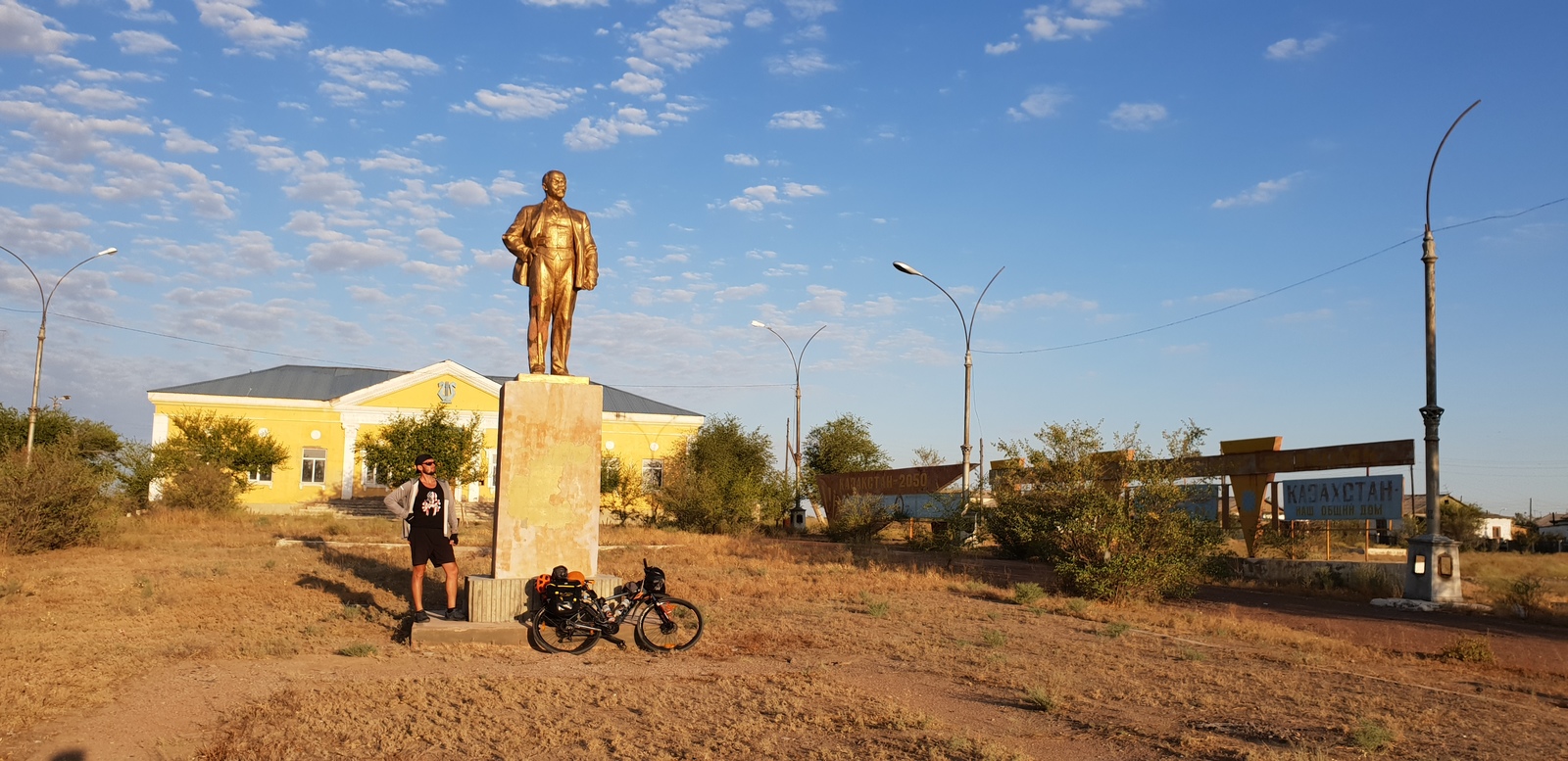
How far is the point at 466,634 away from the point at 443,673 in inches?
58.0

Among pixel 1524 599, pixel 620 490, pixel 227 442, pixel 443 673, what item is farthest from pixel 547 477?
pixel 227 442

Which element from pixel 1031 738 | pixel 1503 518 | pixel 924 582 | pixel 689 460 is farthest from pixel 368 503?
pixel 1503 518

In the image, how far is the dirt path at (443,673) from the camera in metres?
6.20

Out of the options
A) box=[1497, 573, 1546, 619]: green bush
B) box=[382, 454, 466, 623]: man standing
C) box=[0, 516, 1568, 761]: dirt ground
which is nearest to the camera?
box=[0, 516, 1568, 761]: dirt ground

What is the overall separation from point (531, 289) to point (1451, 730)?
896cm

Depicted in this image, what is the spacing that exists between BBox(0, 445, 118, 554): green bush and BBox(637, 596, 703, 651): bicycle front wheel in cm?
1582

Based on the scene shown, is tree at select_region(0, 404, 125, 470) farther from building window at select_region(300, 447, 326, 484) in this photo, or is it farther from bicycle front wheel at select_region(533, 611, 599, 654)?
bicycle front wheel at select_region(533, 611, 599, 654)

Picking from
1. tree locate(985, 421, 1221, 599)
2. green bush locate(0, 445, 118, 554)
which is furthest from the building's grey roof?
tree locate(985, 421, 1221, 599)

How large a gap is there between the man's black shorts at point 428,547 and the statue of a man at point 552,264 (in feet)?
6.55

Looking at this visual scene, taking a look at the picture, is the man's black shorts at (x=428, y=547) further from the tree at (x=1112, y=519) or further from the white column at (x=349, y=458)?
the white column at (x=349, y=458)

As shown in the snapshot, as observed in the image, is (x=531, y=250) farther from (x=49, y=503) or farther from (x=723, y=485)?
(x=723, y=485)

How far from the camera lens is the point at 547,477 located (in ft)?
A: 36.0

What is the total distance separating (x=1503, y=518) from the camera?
7819cm

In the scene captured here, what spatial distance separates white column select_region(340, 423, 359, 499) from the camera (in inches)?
1964
